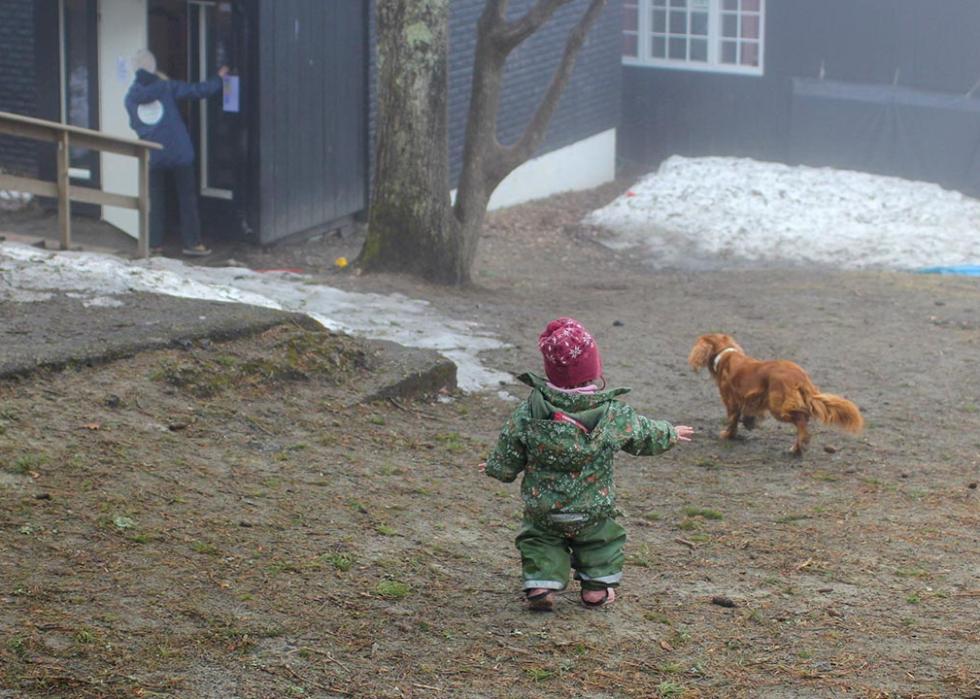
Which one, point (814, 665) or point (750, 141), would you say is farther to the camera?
point (750, 141)

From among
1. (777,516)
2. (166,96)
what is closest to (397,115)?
(166,96)

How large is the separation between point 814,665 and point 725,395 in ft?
12.0

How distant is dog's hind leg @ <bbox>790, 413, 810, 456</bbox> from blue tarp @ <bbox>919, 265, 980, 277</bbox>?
8.76 m

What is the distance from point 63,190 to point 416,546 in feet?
25.3

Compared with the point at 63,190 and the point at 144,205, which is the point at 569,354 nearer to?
the point at 63,190

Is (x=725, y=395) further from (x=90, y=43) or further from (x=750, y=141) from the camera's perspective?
(x=750, y=141)

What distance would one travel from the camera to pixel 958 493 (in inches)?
285

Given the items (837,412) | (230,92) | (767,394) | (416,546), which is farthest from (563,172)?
(416,546)

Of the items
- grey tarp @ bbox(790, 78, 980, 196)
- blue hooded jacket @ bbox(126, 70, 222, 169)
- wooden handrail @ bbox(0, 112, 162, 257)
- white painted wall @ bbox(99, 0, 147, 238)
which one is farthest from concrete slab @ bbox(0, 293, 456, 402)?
grey tarp @ bbox(790, 78, 980, 196)

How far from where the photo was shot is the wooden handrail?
38.9 feet

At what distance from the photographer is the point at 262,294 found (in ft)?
36.1

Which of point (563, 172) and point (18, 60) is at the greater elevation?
point (18, 60)

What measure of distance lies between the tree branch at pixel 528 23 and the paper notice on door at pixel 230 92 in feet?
10.3

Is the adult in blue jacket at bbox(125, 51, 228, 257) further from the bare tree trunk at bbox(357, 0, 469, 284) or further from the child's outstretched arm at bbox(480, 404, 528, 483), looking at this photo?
the child's outstretched arm at bbox(480, 404, 528, 483)
